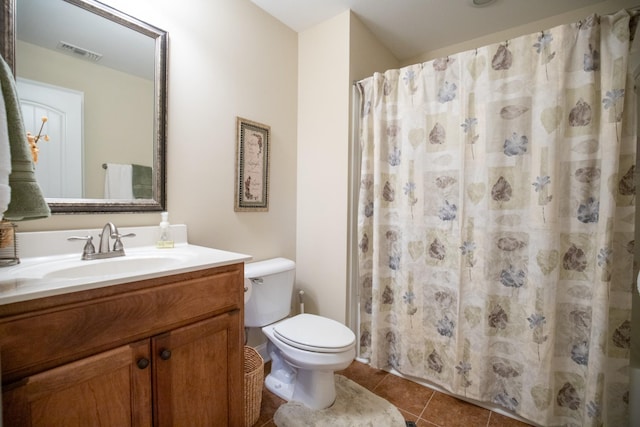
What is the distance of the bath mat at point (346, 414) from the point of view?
1.40 m

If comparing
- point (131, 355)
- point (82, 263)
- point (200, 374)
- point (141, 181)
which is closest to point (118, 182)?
point (141, 181)

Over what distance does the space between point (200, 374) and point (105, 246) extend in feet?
2.11

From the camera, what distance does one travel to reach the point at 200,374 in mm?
1029

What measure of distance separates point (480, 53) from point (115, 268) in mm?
1986

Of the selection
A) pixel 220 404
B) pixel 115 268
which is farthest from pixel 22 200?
pixel 220 404

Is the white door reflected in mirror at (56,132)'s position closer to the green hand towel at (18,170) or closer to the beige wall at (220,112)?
the beige wall at (220,112)

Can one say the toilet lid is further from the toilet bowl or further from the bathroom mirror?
the bathroom mirror

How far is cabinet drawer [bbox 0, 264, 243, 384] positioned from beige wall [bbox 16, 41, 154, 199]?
638 millimetres

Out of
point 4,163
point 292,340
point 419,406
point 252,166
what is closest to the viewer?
point 4,163

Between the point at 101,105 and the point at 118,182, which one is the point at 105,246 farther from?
the point at 101,105

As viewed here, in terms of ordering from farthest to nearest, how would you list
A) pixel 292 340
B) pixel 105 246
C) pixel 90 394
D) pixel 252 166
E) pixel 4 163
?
pixel 252 166
pixel 292 340
pixel 105 246
pixel 90 394
pixel 4 163

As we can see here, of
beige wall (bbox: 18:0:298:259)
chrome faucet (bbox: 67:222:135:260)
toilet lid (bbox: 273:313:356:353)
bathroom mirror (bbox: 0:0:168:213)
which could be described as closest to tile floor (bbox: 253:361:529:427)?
toilet lid (bbox: 273:313:356:353)

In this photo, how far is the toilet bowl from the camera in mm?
1360

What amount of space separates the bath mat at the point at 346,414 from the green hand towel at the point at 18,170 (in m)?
1.35
